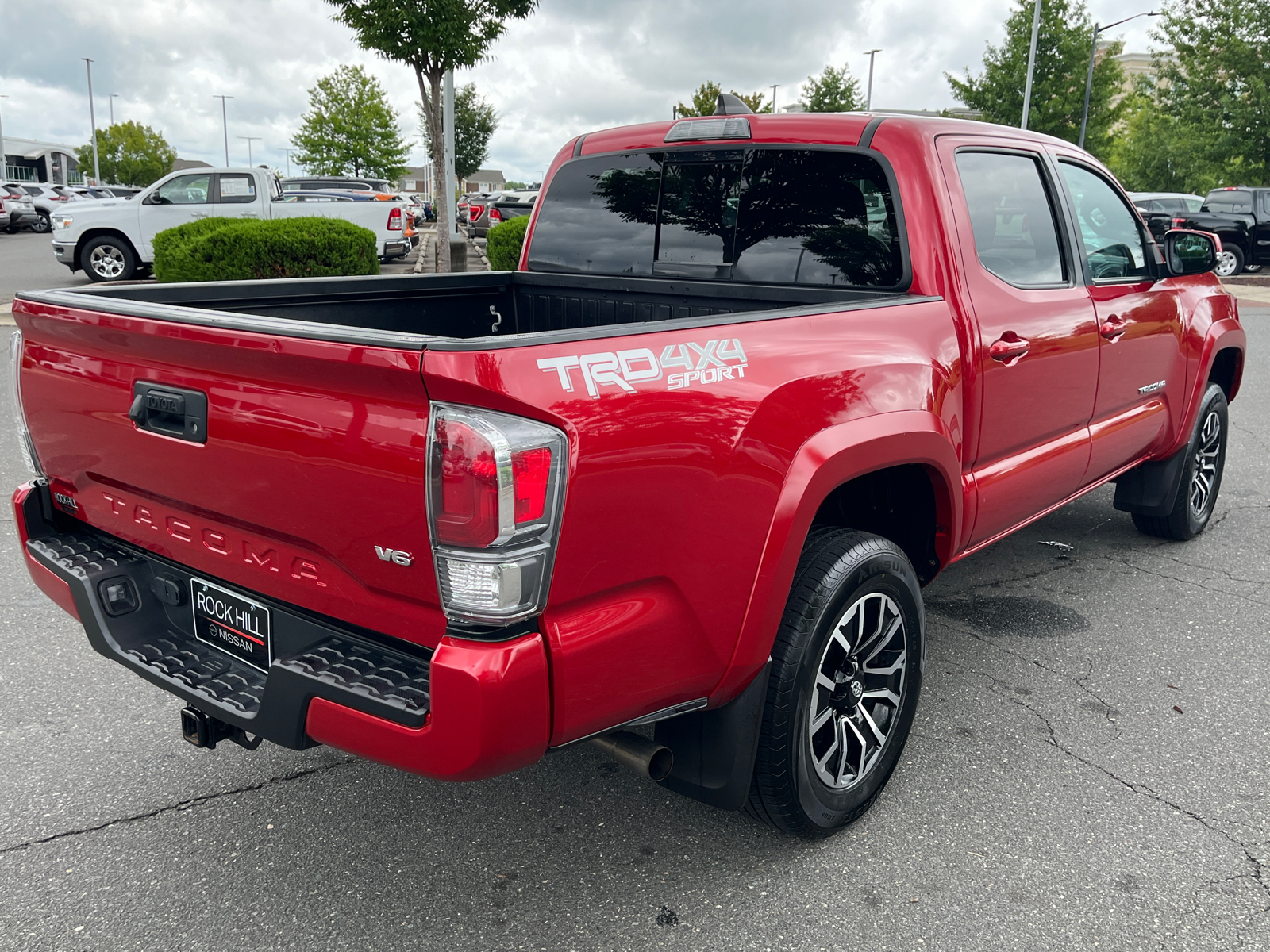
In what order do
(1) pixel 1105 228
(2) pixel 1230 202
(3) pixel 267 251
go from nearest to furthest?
1. (1) pixel 1105 228
2. (3) pixel 267 251
3. (2) pixel 1230 202

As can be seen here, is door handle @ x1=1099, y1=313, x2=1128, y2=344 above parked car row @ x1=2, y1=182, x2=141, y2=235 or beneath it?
beneath

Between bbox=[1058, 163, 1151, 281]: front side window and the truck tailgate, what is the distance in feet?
10.1

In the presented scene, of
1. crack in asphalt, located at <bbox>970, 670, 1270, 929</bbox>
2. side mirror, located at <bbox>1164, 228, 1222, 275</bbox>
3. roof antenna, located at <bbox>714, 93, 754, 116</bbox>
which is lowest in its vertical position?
crack in asphalt, located at <bbox>970, 670, 1270, 929</bbox>

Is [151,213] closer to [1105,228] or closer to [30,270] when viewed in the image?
[30,270]

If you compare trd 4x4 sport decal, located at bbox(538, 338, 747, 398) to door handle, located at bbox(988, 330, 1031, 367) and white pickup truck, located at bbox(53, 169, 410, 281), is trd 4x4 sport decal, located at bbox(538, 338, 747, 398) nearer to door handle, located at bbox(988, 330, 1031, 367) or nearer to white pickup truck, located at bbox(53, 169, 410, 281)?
door handle, located at bbox(988, 330, 1031, 367)

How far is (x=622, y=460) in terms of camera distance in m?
1.96

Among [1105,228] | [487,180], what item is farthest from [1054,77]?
[487,180]

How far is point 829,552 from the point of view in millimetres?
2584

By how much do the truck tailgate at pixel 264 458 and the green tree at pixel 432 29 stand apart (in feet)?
46.3

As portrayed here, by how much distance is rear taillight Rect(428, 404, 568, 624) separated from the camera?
5.89 feet

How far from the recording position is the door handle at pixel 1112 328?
12.6 ft

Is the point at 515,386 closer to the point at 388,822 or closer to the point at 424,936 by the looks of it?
the point at 424,936

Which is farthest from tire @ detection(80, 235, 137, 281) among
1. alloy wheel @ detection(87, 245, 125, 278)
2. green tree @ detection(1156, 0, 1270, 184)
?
green tree @ detection(1156, 0, 1270, 184)

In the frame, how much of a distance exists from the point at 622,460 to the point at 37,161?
10253 cm
